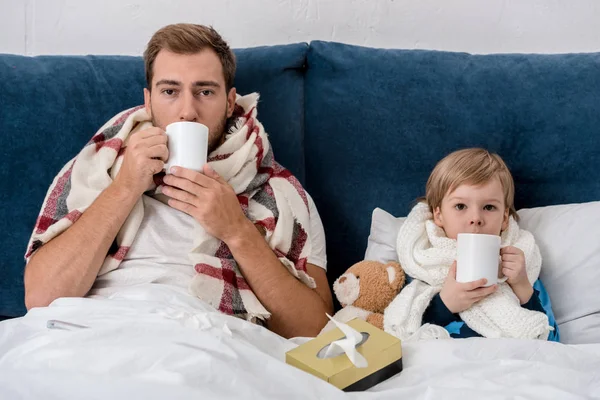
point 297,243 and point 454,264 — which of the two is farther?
point 297,243

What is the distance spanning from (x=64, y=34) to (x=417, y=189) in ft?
3.87

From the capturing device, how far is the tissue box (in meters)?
1.26

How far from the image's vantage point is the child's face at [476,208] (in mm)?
1660

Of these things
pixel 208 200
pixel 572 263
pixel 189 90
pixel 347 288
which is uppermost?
pixel 189 90

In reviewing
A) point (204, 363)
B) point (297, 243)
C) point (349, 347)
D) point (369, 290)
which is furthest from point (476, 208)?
point (204, 363)

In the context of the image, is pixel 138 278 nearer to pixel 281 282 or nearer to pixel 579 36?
pixel 281 282

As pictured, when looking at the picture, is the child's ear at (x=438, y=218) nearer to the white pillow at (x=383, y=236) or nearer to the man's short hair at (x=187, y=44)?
the white pillow at (x=383, y=236)

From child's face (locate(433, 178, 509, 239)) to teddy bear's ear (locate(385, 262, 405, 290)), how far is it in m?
0.16

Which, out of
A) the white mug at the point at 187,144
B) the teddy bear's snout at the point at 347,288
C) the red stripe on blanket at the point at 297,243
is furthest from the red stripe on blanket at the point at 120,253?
the teddy bear's snout at the point at 347,288

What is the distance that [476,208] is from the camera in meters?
1.66

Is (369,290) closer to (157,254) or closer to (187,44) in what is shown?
(157,254)

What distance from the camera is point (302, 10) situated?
2242mm

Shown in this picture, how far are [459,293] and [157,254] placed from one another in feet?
2.21

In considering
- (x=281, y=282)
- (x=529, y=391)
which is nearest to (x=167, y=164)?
(x=281, y=282)
